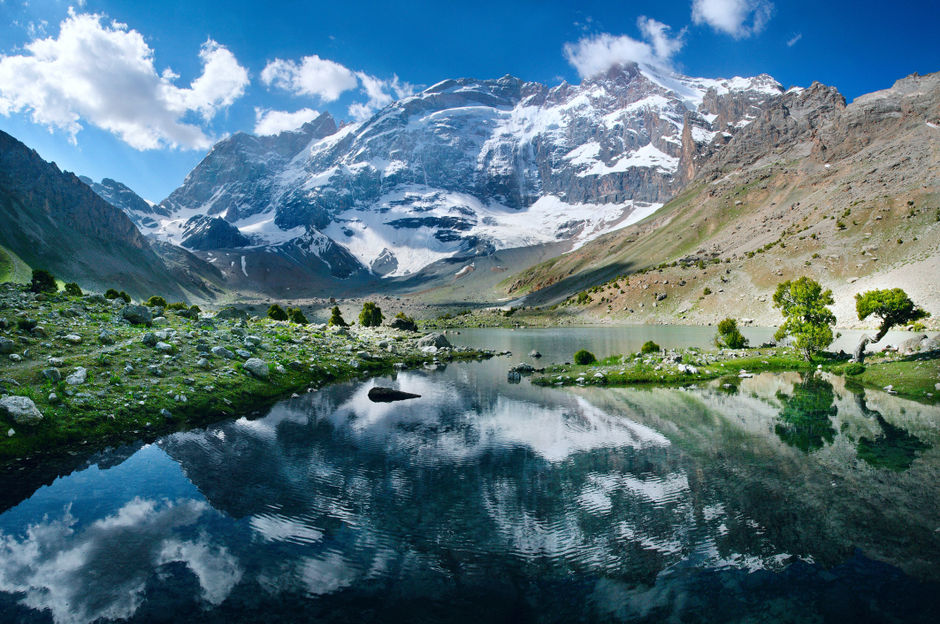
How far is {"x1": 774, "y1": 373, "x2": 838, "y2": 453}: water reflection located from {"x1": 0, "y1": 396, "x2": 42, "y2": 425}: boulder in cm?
2991

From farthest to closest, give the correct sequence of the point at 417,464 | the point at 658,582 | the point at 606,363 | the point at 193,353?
the point at 606,363 → the point at 193,353 → the point at 417,464 → the point at 658,582

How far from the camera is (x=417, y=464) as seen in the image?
17.9 metres

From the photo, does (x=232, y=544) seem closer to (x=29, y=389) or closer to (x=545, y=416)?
(x=29, y=389)

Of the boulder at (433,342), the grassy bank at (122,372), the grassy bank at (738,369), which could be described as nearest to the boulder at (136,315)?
the grassy bank at (122,372)

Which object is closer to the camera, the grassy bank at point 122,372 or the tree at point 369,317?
the grassy bank at point 122,372

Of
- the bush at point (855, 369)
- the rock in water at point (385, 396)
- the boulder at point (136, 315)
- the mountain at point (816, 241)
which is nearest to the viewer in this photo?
the rock in water at point (385, 396)

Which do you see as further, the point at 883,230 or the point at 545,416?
the point at 883,230

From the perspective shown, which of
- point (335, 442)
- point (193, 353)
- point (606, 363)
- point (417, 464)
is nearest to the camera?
point (417, 464)

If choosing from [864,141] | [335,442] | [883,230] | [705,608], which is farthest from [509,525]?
[864,141]

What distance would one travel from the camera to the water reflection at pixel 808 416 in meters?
19.5

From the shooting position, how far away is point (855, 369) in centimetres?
3331

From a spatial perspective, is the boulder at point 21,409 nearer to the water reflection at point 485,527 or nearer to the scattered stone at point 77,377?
the scattered stone at point 77,377

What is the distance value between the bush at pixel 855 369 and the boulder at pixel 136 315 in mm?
53154

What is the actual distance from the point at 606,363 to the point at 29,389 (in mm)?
38472
